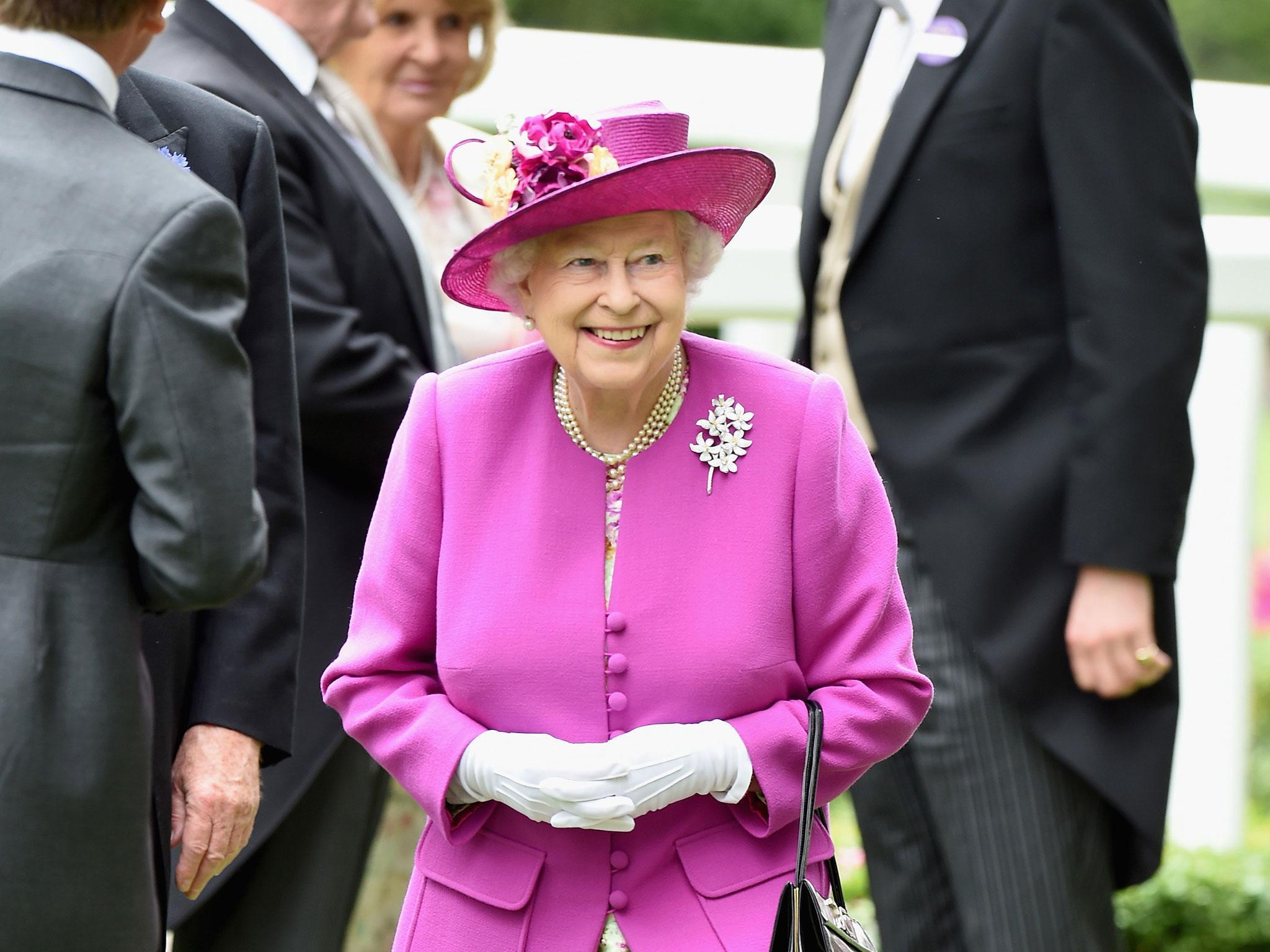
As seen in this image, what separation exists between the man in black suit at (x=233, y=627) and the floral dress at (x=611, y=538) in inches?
18.0

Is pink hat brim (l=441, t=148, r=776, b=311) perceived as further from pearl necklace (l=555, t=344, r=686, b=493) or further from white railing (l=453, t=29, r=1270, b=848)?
white railing (l=453, t=29, r=1270, b=848)

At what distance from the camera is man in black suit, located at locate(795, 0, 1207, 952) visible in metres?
3.22

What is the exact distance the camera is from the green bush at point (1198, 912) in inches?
189

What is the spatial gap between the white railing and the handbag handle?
8.12 ft

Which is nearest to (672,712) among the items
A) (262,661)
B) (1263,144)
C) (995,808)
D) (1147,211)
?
(262,661)

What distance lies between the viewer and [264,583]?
2.60 m

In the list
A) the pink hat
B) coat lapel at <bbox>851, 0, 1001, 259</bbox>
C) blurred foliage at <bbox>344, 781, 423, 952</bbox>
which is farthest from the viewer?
blurred foliage at <bbox>344, 781, 423, 952</bbox>

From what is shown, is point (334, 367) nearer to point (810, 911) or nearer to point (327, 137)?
point (327, 137)

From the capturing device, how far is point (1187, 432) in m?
3.28

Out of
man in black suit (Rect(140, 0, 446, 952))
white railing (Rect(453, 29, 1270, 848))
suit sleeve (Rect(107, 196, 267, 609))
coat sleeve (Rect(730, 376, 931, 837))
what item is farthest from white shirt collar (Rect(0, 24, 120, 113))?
white railing (Rect(453, 29, 1270, 848))

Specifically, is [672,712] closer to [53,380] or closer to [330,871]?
[53,380]

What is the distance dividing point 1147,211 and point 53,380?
1.97 meters

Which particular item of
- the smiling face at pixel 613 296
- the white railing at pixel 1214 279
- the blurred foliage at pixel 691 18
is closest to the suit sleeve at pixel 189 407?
the smiling face at pixel 613 296

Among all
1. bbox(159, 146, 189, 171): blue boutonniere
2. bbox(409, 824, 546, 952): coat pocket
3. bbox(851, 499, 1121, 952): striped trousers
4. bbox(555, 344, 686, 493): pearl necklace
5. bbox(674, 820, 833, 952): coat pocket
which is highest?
bbox(159, 146, 189, 171): blue boutonniere
